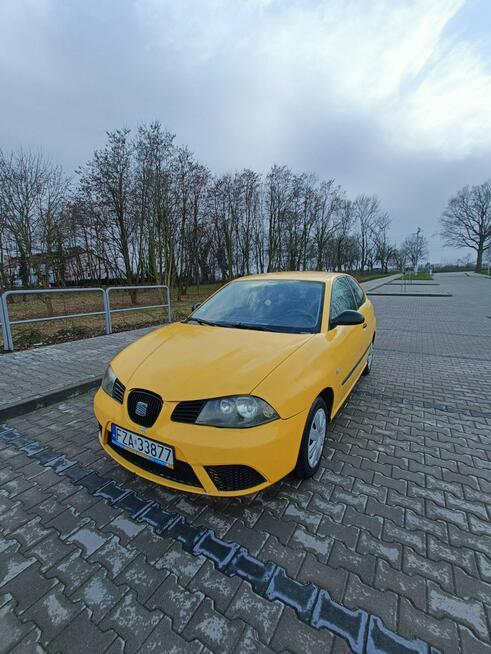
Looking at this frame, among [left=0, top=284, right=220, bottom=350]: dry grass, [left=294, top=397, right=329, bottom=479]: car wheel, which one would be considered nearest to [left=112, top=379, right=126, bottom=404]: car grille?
[left=294, top=397, right=329, bottom=479]: car wheel

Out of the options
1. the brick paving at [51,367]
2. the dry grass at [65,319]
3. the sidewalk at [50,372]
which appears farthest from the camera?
the dry grass at [65,319]

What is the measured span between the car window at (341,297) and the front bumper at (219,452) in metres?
1.44

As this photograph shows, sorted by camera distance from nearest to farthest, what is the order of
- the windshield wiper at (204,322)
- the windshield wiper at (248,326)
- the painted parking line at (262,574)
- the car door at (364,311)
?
the painted parking line at (262,574) → the windshield wiper at (248,326) → the windshield wiper at (204,322) → the car door at (364,311)

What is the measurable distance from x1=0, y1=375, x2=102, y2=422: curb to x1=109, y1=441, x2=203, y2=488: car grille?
6.96ft

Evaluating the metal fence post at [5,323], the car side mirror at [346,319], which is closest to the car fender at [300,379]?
the car side mirror at [346,319]

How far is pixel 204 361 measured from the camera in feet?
7.13

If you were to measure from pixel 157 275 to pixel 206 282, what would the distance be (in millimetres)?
20763

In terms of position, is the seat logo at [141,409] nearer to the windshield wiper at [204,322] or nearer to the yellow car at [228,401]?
the yellow car at [228,401]

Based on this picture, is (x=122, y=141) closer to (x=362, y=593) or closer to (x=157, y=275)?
(x=157, y=275)

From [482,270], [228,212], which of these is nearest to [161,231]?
[228,212]

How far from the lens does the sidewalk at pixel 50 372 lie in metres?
3.60

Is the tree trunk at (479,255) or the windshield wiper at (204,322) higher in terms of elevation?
the tree trunk at (479,255)

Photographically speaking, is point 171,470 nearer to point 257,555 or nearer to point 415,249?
point 257,555

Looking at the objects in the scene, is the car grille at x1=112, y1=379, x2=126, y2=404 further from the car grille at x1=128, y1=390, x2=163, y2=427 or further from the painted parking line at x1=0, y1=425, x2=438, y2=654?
the painted parking line at x1=0, y1=425, x2=438, y2=654
